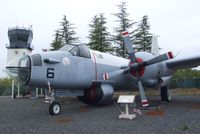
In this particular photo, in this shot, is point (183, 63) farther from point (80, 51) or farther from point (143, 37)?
point (143, 37)

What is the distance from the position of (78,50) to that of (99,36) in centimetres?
3288

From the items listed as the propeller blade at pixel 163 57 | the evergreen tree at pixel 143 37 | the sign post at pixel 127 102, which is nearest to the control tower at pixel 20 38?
the evergreen tree at pixel 143 37

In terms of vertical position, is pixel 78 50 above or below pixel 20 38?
below

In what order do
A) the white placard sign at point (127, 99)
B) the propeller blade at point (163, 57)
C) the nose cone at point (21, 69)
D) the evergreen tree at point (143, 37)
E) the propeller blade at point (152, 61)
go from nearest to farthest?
1. the white placard sign at point (127, 99)
2. the nose cone at point (21, 69)
3. the propeller blade at point (163, 57)
4. the propeller blade at point (152, 61)
5. the evergreen tree at point (143, 37)

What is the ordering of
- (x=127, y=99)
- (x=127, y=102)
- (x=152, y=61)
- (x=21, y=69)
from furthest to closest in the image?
(x=152, y=61) → (x=21, y=69) → (x=127, y=99) → (x=127, y=102)

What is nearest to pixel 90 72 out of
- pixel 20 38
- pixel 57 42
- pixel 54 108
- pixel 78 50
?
pixel 78 50

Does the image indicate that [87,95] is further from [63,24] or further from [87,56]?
[63,24]

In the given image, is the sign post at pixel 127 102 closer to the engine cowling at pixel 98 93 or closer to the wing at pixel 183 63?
the engine cowling at pixel 98 93

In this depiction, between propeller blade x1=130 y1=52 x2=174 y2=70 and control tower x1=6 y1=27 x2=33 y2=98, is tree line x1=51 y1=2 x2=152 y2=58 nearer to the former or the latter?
control tower x1=6 y1=27 x2=33 y2=98

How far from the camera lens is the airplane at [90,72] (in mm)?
11070

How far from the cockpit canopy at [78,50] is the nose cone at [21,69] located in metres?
2.50

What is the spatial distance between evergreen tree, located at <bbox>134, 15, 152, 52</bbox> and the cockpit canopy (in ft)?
117

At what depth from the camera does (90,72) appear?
13.5m

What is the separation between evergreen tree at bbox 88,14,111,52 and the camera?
4509 centimetres
